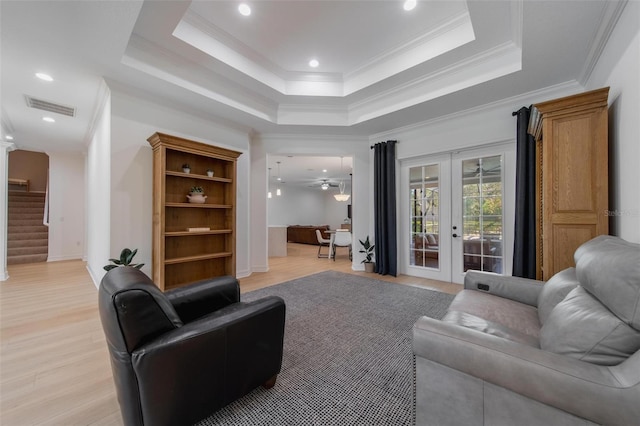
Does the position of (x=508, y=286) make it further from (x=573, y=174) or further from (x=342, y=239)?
(x=342, y=239)

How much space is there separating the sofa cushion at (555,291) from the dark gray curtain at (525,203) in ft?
5.77

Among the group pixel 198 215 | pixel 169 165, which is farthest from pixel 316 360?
pixel 169 165

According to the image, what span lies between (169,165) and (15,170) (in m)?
8.92

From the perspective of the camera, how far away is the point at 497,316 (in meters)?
1.69

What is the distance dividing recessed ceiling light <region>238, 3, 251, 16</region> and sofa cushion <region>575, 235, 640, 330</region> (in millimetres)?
3389

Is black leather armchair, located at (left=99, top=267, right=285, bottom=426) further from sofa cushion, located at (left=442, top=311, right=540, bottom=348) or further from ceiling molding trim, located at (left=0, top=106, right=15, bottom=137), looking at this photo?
ceiling molding trim, located at (left=0, top=106, right=15, bottom=137)

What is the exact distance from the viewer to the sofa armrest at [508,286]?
6.56 feet

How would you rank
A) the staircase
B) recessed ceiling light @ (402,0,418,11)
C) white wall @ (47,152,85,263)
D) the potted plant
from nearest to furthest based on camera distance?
recessed ceiling light @ (402,0,418,11) < the potted plant < the staircase < white wall @ (47,152,85,263)

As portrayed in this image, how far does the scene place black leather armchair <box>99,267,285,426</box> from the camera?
1120 mm

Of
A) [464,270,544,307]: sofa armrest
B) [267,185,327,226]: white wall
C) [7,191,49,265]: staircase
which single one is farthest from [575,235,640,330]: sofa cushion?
[267,185,327,226]: white wall

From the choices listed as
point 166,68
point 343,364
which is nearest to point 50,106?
point 166,68

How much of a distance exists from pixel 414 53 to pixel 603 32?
1.69 m

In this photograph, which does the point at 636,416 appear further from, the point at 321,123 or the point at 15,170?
the point at 15,170

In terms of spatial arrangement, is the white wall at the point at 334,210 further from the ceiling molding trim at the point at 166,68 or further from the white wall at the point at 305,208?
the ceiling molding trim at the point at 166,68
